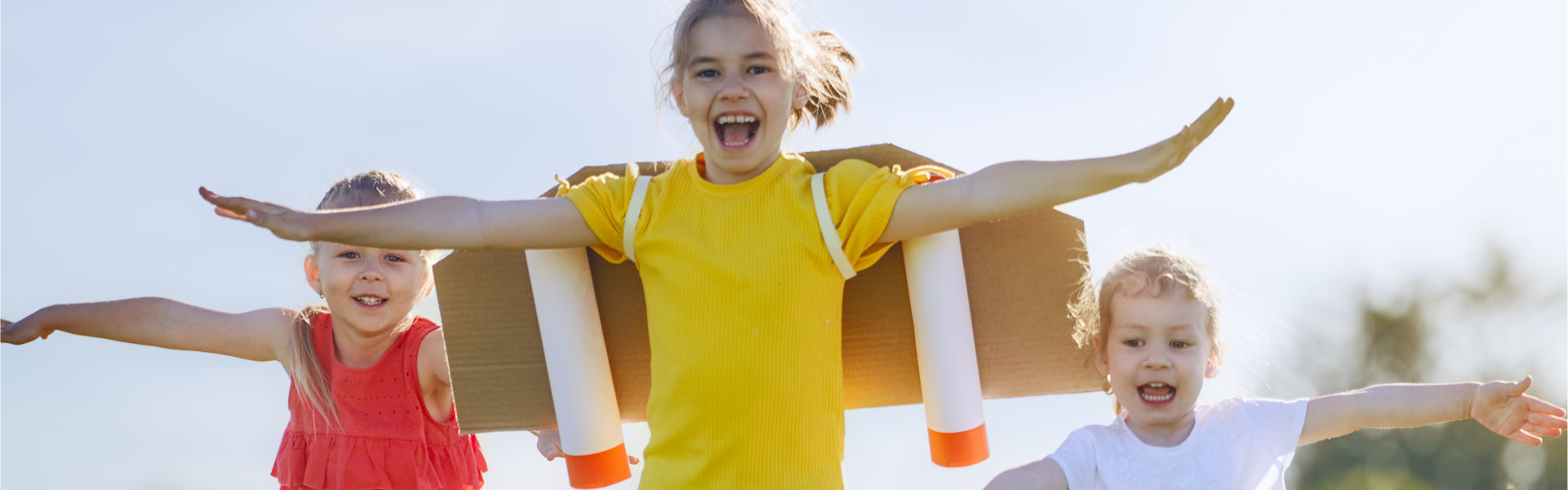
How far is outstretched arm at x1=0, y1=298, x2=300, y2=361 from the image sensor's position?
116 inches

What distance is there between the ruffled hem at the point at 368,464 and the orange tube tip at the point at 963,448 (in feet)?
4.53

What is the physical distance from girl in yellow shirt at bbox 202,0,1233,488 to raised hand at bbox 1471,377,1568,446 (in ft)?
3.46

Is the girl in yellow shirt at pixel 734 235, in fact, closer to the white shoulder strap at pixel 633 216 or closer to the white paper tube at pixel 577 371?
the white shoulder strap at pixel 633 216

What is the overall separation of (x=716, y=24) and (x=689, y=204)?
34 cm

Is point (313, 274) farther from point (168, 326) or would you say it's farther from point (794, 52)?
point (794, 52)

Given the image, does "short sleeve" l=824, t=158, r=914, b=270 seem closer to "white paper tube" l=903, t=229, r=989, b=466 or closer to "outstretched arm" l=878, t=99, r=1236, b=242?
"outstretched arm" l=878, t=99, r=1236, b=242

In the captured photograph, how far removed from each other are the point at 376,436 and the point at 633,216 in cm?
123

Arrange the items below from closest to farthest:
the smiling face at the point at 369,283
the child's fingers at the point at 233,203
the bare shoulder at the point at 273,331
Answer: the child's fingers at the point at 233,203
the smiling face at the point at 369,283
the bare shoulder at the point at 273,331

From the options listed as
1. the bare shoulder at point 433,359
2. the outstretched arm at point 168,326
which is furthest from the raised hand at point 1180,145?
the outstretched arm at point 168,326

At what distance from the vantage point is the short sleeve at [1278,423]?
2500mm

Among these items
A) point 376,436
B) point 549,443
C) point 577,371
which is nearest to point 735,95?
point 577,371

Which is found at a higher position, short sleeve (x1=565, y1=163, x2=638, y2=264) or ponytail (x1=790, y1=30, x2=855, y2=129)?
ponytail (x1=790, y1=30, x2=855, y2=129)

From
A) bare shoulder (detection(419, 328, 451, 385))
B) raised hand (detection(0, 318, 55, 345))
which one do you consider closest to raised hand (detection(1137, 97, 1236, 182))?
bare shoulder (detection(419, 328, 451, 385))

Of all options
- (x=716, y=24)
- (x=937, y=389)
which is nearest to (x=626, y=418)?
(x=937, y=389)
